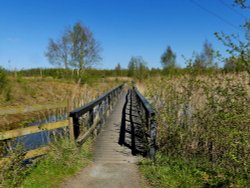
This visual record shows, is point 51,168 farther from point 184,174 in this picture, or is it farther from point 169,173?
point 184,174

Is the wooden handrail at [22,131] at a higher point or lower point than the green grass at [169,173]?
higher

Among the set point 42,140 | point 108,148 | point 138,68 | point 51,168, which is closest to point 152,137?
point 108,148

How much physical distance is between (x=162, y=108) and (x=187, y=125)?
99 cm

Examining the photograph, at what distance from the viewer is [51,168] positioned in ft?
16.3

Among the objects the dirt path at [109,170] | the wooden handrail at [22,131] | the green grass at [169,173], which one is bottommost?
the dirt path at [109,170]

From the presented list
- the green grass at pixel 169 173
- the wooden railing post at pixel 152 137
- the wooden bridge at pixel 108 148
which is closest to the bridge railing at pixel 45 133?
the wooden bridge at pixel 108 148

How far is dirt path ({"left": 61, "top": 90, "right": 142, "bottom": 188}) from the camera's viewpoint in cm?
449

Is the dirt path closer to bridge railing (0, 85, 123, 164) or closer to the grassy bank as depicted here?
the grassy bank

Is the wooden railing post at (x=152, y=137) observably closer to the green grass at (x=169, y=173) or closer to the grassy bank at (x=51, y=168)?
the green grass at (x=169, y=173)

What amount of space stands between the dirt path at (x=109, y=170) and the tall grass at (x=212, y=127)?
841 mm

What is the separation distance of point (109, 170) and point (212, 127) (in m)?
2.02

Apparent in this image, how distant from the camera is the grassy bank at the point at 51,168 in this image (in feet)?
13.7

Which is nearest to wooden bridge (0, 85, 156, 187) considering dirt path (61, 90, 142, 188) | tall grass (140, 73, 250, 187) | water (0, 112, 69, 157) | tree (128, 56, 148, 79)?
dirt path (61, 90, 142, 188)

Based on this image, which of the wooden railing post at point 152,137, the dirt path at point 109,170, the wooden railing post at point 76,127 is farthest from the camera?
the wooden railing post at point 76,127
